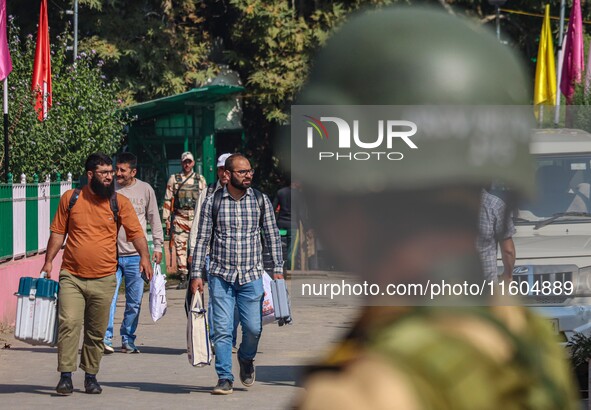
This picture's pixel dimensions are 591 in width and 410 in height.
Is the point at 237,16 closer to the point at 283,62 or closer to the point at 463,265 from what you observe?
the point at 283,62

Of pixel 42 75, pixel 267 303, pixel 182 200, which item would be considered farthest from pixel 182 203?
pixel 267 303

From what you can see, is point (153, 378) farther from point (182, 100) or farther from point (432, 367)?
point (182, 100)

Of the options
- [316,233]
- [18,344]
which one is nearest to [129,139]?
[18,344]

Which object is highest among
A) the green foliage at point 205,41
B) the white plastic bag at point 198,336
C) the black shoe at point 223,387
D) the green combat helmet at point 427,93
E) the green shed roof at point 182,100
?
the green foliage at point 205,41

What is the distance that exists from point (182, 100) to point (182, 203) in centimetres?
785

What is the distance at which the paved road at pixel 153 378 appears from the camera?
9328mm

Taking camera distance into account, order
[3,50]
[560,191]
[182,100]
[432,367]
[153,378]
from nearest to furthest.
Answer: [432,367] < [560,191] < [153,378] < [3,50] < [182,100]

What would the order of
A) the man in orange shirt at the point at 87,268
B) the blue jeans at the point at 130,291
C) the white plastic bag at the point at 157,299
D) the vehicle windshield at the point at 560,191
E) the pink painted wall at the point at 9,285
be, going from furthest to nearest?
1. the pink painted wall at the point at 9,285
2. the blue jeans at the point at 130,291
3. the white plastic bag at the point at 157,299
4. the man in orange shirt at the point at 87,268
5. the vehicle windshield at the point at 560,191

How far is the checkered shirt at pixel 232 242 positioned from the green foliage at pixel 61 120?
8.79 metres

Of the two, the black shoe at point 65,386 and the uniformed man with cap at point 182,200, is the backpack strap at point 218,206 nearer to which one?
the black shoe at point 65,386

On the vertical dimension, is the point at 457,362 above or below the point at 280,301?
above

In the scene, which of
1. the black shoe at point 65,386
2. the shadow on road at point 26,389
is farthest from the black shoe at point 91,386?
the shadow on road at point 26,389

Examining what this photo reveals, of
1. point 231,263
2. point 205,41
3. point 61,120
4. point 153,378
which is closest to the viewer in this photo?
point 231,263

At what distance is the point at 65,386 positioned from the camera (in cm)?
965
